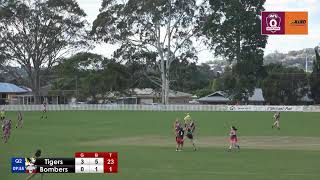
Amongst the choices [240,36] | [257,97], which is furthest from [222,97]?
[240,36]

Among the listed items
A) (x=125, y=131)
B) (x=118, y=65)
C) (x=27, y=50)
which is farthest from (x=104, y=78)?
(x=125, y=131)

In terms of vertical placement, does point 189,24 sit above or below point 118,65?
above

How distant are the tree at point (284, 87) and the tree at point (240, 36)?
13.2 meters

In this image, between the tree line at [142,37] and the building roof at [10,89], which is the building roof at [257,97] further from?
the building roof at [10,89]

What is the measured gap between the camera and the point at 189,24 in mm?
87125

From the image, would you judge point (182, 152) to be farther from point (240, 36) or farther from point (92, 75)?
point (92, 75)

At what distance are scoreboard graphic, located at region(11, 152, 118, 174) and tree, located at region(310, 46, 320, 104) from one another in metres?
90.6

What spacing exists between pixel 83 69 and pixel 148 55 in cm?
1613

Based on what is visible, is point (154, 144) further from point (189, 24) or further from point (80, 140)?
point (189, 24)

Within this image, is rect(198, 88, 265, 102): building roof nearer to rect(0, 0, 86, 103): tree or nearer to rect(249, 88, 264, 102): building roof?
rect(249, 88, 264, 102): building roof

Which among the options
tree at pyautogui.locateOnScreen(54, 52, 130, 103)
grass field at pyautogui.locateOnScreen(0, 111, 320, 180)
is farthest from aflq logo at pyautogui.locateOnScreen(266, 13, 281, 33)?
tree at pyautogui.locateOnScreen(54, 52, 130, 103)

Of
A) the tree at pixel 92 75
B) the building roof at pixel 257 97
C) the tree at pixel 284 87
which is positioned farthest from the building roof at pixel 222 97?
the tree at pixel 92 75

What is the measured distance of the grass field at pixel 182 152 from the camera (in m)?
22.7

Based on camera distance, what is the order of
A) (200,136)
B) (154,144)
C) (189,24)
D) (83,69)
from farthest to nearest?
1. (83,69)
2. (189,24)
3. (200,136)
4. (154,144)
